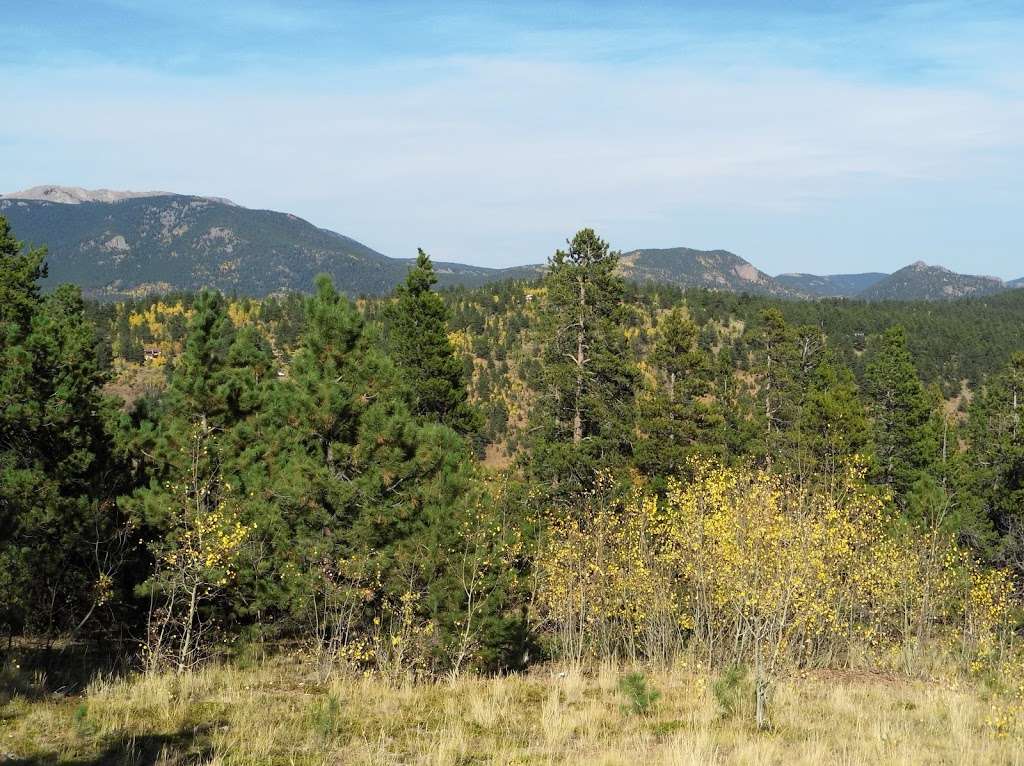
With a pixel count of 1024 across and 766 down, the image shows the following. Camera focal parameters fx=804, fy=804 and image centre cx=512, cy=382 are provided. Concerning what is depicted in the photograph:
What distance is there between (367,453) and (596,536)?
6.19 m

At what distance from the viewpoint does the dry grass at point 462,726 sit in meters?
9.08

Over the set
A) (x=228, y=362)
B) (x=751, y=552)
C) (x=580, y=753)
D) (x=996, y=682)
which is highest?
(x=228, y=362)

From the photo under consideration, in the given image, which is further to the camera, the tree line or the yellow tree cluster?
the tree line

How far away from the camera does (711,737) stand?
9977 millimetres

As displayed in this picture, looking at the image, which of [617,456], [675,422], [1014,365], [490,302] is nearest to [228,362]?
[617,456]

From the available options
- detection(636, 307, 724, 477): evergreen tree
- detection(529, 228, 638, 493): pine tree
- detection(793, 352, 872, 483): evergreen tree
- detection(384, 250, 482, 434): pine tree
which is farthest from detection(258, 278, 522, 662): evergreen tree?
detection(793, 352, 872, 483): evergreen tree

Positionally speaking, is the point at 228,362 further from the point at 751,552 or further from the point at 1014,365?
the point at 1014,365

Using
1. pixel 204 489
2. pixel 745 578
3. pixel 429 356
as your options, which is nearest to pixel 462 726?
pixel 745 578

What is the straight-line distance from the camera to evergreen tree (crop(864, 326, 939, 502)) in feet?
160

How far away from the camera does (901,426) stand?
49250 mm

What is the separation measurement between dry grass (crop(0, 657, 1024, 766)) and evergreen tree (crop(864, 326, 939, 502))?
3826 cm

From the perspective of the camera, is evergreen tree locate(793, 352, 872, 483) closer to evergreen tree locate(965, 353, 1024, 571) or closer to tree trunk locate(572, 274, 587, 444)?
evergreen tree locate(965, 353, 1024, 571)

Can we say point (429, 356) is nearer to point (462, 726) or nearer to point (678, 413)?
point (678, 413)

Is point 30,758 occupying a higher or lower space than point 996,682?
higher
